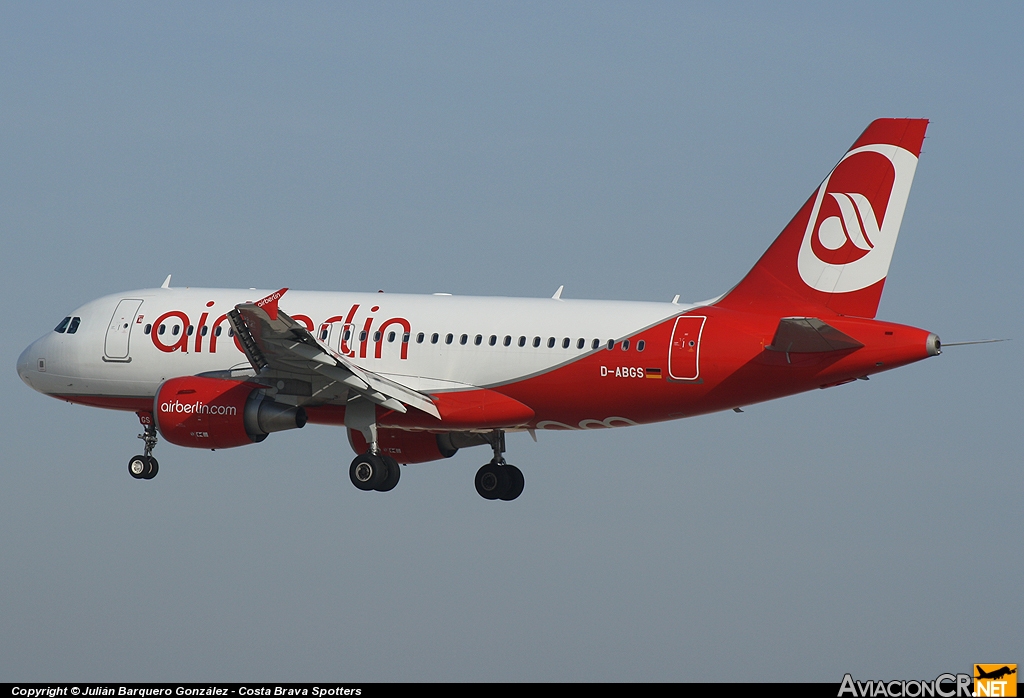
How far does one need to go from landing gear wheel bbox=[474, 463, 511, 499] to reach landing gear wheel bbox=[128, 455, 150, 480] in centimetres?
966

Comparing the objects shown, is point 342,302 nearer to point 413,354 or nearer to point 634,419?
point 413,354

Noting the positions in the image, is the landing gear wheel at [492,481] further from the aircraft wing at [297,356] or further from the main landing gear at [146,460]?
the main landing gear at [146,460]

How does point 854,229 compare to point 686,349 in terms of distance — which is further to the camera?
point 686,349

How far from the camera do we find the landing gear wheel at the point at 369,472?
45.1 m

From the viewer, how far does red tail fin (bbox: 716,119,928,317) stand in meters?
40.0

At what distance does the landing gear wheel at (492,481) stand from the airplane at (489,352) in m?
0.04

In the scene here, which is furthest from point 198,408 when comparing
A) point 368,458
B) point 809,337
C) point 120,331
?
point 809,337

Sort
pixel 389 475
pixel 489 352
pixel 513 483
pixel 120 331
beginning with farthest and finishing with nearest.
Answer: pixel 513 483, pixel 120 331, pixel 389 475, pixel 489 352

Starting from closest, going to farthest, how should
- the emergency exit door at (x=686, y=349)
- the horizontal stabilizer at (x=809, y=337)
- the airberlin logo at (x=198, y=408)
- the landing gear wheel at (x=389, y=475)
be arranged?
the horizontal stabilizer at (x=809, y=337) → the emergency exit door at (x=686, y=349) → the airberlin logo at (x=198, y=408) → the landing gear wheel at (x=389, y=475)

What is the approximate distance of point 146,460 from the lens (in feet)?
161

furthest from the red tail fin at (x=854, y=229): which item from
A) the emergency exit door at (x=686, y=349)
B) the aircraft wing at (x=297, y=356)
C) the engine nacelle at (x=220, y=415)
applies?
the engine nacelle at (x=220, y=415)

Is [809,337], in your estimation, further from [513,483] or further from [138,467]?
[138,467]

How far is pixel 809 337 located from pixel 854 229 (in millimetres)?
3040

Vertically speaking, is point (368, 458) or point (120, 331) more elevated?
point (120, 331)
